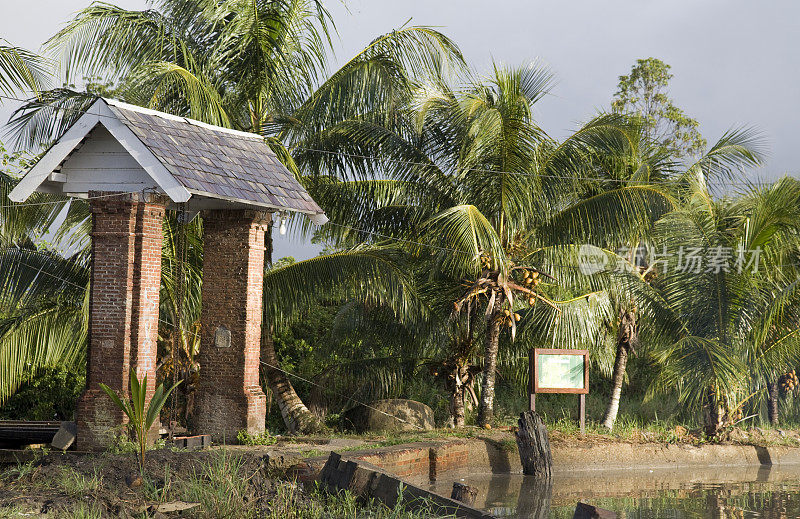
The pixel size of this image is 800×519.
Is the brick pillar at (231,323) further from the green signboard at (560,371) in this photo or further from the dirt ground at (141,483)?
the green signboard at (560,371)

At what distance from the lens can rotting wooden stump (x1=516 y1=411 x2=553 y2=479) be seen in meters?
12.6

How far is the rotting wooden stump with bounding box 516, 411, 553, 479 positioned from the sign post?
1.77 meters

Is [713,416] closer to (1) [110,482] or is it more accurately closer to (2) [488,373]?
(2) [488,373]

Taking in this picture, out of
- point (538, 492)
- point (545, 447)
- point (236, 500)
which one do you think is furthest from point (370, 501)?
point (545, 447)

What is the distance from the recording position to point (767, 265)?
47.3 ft

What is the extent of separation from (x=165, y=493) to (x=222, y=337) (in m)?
4.89

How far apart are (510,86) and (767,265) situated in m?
5.56

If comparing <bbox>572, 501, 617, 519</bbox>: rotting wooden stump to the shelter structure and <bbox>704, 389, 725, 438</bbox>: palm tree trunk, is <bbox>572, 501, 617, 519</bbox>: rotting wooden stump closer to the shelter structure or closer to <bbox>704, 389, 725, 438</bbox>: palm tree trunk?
the shelter structure

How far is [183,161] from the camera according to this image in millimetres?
10461

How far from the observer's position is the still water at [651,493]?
33.4ft

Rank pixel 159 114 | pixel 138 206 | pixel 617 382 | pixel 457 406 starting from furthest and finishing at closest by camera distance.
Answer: pixel 617 382 < pixel 457 406 < pixel 159 114 < pixel 138 206

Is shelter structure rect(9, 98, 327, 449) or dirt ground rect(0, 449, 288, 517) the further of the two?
shelter structure rect(9, 98, 327, 449)
